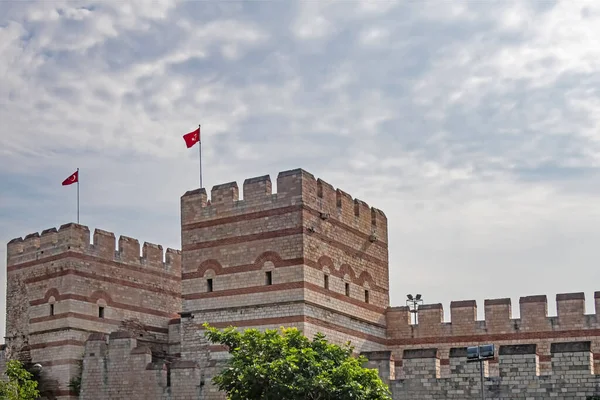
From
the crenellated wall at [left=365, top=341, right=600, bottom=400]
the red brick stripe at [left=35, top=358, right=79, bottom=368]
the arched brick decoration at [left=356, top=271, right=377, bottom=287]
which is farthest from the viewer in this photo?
the red brick stripe at [left=35, top=358, right=79, bottom=368]

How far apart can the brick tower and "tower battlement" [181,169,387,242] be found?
32mm

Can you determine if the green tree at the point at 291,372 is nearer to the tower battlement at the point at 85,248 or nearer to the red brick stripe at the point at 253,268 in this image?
the red brick stripe at the point at 253,268

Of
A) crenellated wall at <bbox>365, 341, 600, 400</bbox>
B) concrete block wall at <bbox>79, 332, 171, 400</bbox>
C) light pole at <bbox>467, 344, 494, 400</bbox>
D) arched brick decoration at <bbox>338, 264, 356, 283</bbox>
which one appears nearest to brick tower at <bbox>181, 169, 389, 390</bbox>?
arched brick decoration at <bbox>338, 264, 356, 283</bbox>

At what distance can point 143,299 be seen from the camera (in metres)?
37.5

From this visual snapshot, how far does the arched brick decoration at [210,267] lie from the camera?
3064 cm

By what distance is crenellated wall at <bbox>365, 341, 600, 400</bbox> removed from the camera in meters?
24.0

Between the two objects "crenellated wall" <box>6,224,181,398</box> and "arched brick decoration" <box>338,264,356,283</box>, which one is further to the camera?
"crenellated wall" <box>6,224,181,398</box>

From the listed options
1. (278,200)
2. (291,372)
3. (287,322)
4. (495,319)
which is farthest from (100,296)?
(291,372)

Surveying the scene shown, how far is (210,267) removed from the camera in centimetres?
3081

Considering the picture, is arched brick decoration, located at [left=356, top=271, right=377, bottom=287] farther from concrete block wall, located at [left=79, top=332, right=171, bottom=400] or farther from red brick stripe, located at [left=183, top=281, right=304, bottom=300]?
concrete block wall, located at [left=79, top=332, right=171, bottom=400]

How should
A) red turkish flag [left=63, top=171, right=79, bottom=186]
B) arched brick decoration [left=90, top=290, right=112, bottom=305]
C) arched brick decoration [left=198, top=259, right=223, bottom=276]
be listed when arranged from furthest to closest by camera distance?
red turkish flag [left=63, top=171, right=79, bottom=186], arched brick decoration [left=90, top=290, right=112, bottom=305], arched brick decoration [left=198, top=259, right=223, bottom=276]

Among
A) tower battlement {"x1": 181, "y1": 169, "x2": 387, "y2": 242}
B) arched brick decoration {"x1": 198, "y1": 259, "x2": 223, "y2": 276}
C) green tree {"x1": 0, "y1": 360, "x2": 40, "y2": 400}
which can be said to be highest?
tower battlement {"x1": 181, "y1": 169, "x2": 387, "y2": 242}

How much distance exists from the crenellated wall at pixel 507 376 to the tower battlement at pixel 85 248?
13803 mm

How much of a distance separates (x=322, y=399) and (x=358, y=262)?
997 centimetres
